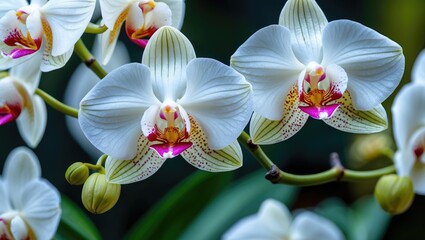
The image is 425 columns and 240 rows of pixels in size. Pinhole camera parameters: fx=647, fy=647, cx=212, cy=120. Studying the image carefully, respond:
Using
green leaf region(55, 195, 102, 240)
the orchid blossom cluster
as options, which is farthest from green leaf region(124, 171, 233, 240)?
the orchid blossom cluster

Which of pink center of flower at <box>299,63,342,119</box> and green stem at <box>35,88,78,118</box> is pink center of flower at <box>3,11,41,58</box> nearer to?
green stem at <box>35,88,78,118</box>

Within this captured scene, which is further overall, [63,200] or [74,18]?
[63,200]

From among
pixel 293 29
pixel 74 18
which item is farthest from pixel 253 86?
pixel 74 18

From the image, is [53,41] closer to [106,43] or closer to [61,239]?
[106,43]

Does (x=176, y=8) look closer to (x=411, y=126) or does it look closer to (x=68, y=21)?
(x=68, y=21)

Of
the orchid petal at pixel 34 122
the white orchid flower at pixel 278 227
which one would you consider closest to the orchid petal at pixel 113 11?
the orchid petal at pixel 34 122

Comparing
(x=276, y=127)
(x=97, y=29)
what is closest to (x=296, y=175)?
(x=276, y=127)
